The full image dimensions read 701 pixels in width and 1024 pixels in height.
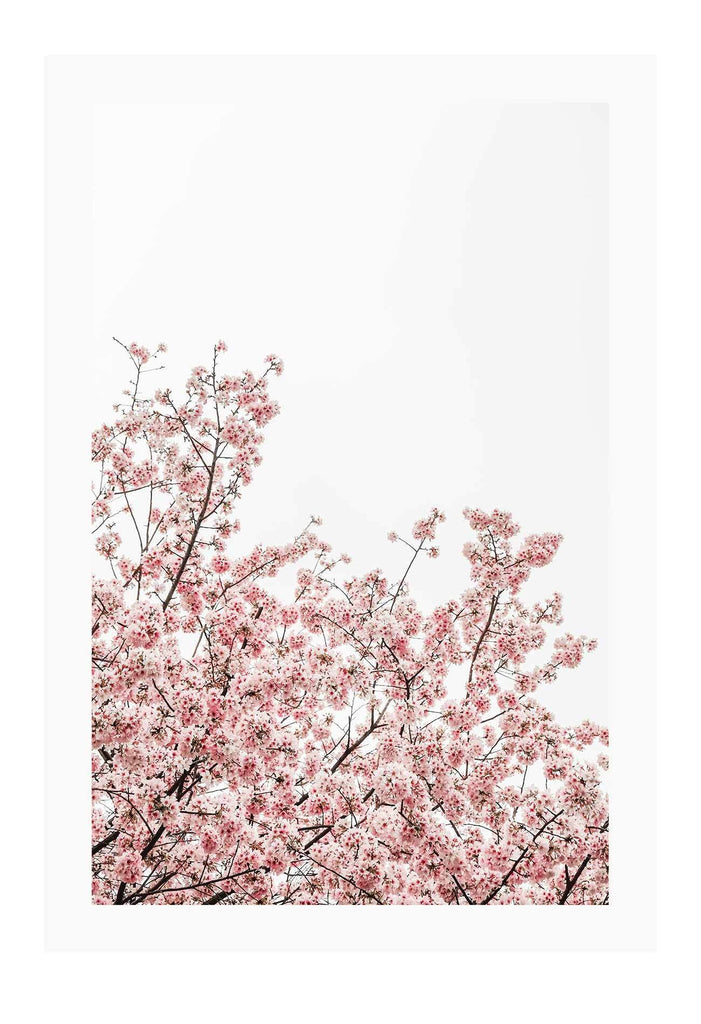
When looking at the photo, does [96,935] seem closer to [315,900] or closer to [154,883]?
[154,883]

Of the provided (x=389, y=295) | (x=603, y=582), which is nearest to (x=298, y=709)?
(x=603, y=582)

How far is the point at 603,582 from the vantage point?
1.86 m

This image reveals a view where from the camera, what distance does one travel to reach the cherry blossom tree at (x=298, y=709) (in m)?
1.79

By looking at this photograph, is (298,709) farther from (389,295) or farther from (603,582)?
(389,295)

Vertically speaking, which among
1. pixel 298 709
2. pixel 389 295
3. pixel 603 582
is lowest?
pixel 298 709

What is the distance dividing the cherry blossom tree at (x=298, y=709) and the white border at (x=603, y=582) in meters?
Answer: 0.04

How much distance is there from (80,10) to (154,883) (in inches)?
80.9

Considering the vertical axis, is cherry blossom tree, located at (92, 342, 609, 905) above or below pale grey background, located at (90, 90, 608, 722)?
below

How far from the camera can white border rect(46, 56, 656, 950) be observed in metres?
1.80

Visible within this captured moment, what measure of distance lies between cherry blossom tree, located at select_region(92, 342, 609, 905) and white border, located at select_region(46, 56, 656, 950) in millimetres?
43

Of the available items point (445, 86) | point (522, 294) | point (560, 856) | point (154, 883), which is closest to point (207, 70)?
point (445, 86)

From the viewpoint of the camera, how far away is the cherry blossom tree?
1.79 metres

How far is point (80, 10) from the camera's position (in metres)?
1.83

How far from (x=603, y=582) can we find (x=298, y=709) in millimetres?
781
